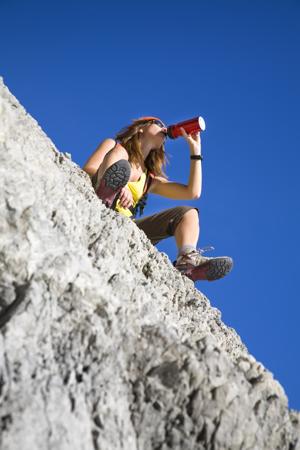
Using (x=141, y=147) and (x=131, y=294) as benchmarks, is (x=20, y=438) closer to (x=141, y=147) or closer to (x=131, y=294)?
(x=131, y=294)

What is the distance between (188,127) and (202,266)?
1.66m

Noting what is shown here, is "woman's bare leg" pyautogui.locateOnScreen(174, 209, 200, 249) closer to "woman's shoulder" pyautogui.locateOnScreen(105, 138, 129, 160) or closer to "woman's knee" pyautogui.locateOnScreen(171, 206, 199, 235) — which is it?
"woman's knee" pyautogui.locateOnScreen(171, 206, 199, 235)

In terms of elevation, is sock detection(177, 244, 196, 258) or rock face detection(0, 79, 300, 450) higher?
sock detection(177, 244, 196, 258)

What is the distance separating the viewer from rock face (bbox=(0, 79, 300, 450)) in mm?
2082

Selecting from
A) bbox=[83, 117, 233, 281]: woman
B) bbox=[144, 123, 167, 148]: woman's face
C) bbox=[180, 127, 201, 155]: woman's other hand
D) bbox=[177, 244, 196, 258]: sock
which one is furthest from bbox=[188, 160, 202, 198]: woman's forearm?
bbox=[177, 244, 196, 258]: sock

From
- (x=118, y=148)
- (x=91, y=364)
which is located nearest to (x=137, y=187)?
(x=118, y=148)

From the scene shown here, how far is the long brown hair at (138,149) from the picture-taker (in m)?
5.71

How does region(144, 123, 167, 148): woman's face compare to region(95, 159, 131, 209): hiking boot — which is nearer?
region(95, 159, 131, 209): hiking boot

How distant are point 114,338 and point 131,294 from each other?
0.54 metres

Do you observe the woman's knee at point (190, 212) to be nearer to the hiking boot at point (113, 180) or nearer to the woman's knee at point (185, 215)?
the woman's knee at point (185, 215)

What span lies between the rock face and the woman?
1.74 m

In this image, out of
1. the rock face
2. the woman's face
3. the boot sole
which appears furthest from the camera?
the woman's face

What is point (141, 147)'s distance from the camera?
5797 millimetres

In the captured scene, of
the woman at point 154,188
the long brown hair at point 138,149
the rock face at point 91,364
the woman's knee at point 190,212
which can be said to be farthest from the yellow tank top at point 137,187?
the rock face at point 91,364
